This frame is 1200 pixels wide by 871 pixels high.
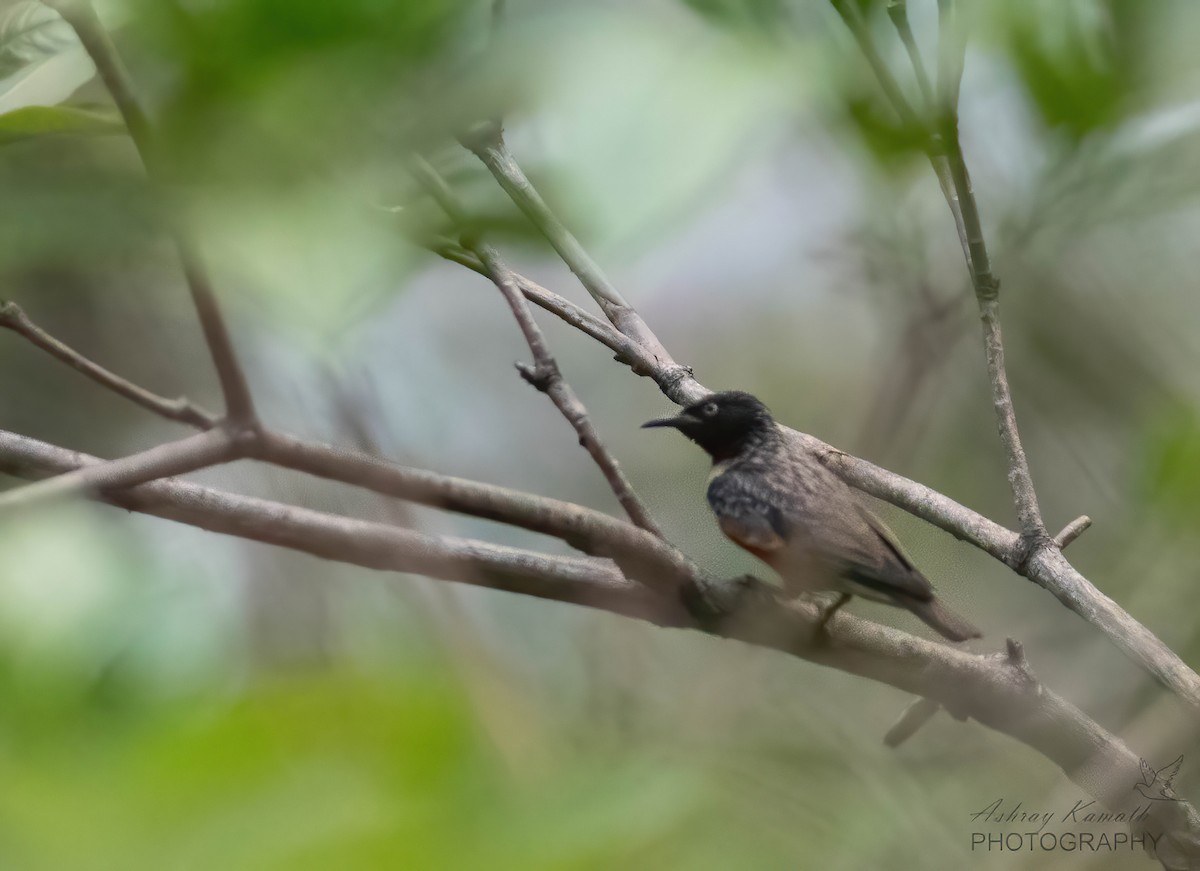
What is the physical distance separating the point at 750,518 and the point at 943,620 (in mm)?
426

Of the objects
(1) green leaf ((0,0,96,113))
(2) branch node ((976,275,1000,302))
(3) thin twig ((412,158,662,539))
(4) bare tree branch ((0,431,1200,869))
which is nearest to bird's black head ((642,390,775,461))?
(4) bare tree branch ((0,431,1200,869))

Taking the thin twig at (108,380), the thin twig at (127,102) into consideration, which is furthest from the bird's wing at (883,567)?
the thin twig at (127,102)

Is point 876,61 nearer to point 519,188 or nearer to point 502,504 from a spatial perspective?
point 519,188

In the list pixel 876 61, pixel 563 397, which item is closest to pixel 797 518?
pixel 563 397

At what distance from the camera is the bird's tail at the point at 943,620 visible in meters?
1.84

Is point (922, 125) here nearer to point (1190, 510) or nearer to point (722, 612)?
point (722, 612)

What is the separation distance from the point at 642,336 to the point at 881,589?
0.66 meters

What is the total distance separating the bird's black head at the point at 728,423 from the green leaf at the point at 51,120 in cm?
178

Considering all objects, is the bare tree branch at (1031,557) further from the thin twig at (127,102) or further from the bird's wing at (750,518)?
the thin twig at (127,102)

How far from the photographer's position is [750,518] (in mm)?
2100

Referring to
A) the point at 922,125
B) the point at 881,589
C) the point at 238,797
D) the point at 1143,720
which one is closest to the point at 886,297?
the point at 881,589

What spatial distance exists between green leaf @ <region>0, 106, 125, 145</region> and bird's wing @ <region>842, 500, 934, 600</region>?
64.1 inches

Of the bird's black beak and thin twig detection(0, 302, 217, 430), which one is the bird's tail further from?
thin twig detection(0, 302, 217, 430)

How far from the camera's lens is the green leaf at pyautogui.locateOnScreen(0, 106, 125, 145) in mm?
466
